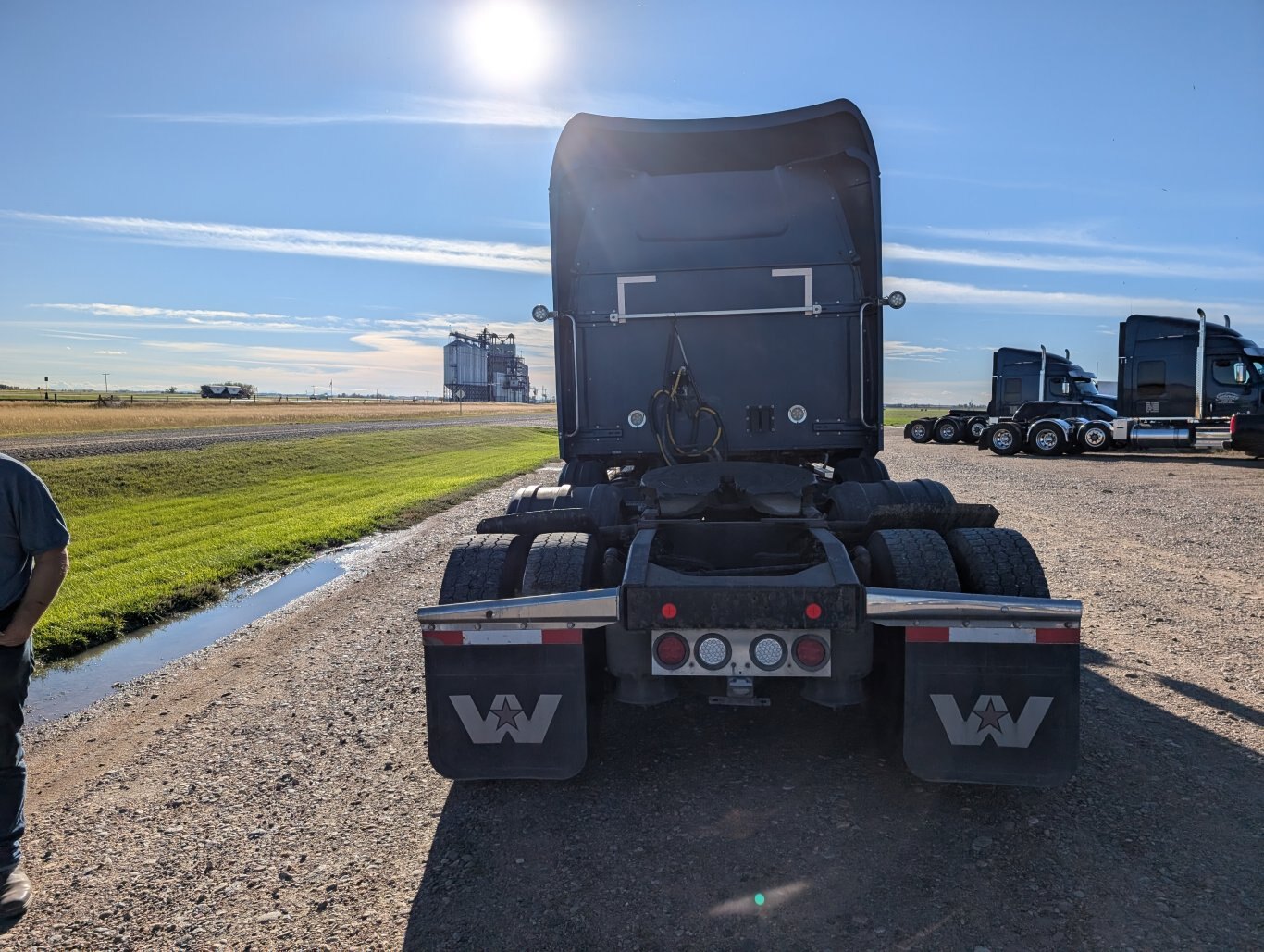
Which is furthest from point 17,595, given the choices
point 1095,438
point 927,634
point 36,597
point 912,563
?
point 1095,438

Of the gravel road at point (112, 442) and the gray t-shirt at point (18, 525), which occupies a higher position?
the gray t-shirt at point (18, 525)

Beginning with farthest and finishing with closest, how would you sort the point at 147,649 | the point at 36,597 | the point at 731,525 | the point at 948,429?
the point at 948,429
the point at 147,649
the point at 731,525
the point at 36,597

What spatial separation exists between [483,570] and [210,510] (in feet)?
39.8

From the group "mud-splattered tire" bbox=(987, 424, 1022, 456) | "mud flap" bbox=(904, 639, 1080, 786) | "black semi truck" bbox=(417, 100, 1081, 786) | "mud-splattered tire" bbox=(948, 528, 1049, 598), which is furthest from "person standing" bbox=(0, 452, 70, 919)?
"mud-splattered tire" bbox=(987, 424, 1022, 456)

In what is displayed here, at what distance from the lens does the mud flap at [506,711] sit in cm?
340

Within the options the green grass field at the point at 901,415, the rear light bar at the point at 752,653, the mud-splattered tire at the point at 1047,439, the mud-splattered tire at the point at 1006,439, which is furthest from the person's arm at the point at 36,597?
the green grass field at the point at 901,415

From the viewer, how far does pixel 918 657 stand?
3.25m

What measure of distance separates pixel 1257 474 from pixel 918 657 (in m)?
20.4

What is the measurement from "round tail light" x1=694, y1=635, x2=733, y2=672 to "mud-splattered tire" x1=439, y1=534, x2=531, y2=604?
0.99 meters

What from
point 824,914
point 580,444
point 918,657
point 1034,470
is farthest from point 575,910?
point 1034,470

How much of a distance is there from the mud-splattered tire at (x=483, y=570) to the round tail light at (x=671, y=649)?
0.84m

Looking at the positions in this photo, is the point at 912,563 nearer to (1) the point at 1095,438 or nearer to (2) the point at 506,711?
(2) the point at 506,711

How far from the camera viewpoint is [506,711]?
3.44 metres

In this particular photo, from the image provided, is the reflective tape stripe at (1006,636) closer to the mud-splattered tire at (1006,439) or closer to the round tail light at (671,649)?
the round tail light at (671,649)
